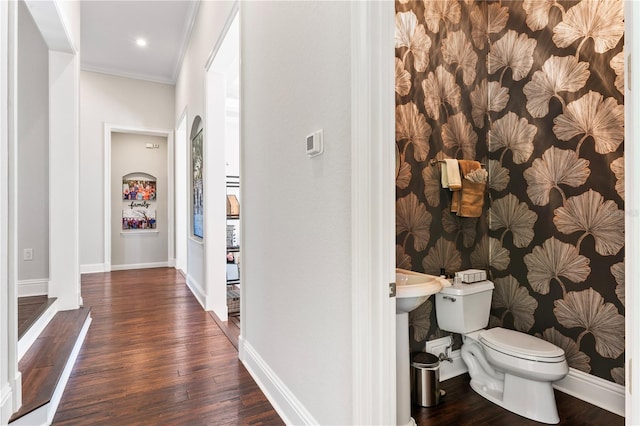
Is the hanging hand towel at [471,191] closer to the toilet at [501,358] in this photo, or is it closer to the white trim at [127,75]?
the toilet at [501,358]

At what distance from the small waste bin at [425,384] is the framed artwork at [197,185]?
9.51 feet

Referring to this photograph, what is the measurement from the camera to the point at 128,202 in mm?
6422

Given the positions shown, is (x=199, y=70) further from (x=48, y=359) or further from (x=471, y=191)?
(x=471, y=191)

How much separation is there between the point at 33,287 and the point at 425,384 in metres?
3.81

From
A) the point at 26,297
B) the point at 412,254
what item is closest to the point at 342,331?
the point at 412,254

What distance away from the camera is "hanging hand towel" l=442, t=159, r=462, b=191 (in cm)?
234

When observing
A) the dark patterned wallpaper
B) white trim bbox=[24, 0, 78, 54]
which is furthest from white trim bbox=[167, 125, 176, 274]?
the dark patterned wallpaper

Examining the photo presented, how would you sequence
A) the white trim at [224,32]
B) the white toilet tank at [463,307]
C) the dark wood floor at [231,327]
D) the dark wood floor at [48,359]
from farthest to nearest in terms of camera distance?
the dark wood floor at [231,327] < the white trim at [224,32] < the white toilet tank at [463,307] < the dark wood floor at [48,359]

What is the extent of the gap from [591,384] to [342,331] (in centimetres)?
176

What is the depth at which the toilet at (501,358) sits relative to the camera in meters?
1.91

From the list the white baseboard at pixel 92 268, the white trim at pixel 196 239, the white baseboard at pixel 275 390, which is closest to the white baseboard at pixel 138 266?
the white baseboard at pixel 92 268

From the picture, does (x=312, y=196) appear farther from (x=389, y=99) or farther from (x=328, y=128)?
(x=389, y=99)

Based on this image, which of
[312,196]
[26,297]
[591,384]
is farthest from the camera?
[26,297]

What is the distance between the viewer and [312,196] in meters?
1.66
